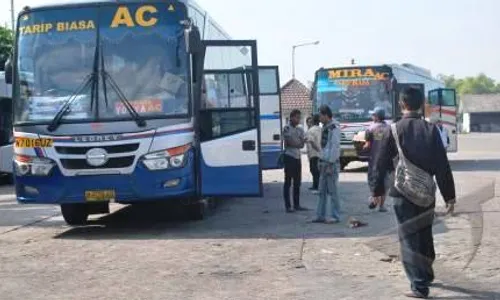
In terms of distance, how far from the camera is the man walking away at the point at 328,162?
11.8 m

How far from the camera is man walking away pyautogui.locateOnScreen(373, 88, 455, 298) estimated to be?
22.7ft

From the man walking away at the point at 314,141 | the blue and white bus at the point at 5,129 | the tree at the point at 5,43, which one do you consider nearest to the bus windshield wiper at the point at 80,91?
the man walking away at the point at 314,141

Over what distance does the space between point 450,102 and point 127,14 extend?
1874 centimetres

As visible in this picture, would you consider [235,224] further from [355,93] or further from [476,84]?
[476,84]

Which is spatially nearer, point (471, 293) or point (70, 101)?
point (471, 293)

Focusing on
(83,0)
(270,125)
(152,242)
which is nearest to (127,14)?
(83,0)

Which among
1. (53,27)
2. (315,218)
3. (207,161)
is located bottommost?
(315,218)

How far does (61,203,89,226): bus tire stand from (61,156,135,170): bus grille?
170 centimetres

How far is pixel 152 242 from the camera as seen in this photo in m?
10.5

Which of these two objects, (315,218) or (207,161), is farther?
(315,218)

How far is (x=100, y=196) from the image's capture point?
1080 centimetres

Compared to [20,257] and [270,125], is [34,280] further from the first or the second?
[270,125]

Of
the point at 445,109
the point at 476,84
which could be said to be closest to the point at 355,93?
the point at 445,109

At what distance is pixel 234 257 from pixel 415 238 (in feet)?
9.00
